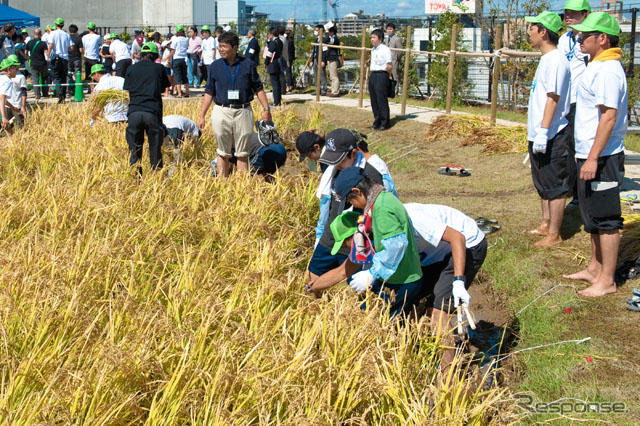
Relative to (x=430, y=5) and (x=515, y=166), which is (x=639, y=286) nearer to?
(x=515, y=166)

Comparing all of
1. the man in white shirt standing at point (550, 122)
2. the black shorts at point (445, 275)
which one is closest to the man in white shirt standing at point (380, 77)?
the man in white shirt standing at point (550, 122)

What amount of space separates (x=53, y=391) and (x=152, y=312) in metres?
1.19

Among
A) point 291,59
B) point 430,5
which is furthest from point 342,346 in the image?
point 430,5

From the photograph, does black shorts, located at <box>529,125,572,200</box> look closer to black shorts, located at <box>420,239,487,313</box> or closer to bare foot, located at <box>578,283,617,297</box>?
bare foot, located at <box>578,283,617,297</box>

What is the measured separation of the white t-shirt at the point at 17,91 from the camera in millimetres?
9966

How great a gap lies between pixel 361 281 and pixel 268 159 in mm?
4225

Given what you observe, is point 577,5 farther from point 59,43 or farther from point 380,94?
point 59,43

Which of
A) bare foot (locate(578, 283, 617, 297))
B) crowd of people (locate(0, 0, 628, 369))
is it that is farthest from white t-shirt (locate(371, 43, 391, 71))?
bare foot (locate(578, 283, 617, 297))

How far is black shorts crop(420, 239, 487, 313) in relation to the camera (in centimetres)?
420

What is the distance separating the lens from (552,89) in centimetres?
585

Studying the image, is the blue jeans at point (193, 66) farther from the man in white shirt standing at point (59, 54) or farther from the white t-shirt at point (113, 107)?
the white t-shirt at point (113, 107)

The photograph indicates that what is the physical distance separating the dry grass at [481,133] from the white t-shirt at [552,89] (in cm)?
359

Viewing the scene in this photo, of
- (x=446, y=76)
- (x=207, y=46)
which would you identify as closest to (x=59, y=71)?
(x=207, y=46)

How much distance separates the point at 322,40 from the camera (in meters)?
17.0
